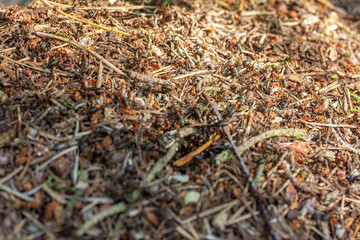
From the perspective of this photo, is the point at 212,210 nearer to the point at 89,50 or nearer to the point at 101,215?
the point at 101,215

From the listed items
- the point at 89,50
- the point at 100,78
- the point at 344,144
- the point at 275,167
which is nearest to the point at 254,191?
the point at 275,167

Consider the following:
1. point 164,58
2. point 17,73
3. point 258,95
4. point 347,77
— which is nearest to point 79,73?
point 17,73

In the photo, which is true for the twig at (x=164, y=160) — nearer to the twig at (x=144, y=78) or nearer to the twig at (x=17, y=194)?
the twig at (x=144, y=78)

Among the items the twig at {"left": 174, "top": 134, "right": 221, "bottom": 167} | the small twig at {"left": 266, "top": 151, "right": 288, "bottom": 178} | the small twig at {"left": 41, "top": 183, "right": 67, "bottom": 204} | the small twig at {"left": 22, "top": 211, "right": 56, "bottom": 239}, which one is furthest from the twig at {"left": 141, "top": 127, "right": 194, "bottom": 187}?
the small twig at {"left": 266, "top": 151, "right": 288, "bottom": 178}

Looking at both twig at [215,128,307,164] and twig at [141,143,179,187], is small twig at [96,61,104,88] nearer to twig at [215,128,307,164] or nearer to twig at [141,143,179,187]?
twig at [141,143,179,187]

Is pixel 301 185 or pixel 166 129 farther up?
pixel 166 129

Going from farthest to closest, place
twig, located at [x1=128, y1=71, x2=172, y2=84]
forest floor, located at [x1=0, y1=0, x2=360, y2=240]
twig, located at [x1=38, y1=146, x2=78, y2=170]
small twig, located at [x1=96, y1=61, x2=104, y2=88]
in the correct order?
twig, located at [x1=128, y1=71, x2=172, y2=84] → small twig, located at [x1=96, y1=61, x2=104, y2=88] → twig, located at [x1=38, y1=146, x2=78, y2=170] → forest floor, located at [x1=0, y1=0, x2=360, y2=240]

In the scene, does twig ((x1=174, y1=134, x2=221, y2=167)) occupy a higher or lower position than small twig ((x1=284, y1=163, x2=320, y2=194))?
higher
